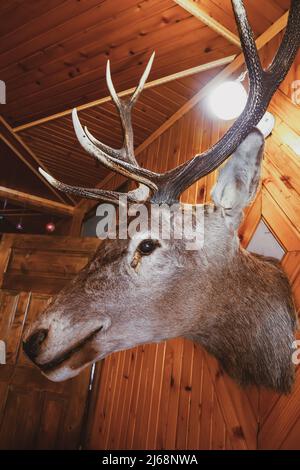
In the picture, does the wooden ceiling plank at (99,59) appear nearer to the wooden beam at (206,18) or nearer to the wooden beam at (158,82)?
the wooden beam at (206,18)

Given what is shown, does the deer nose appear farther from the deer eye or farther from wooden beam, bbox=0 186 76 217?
wooden beam, bbox=0 186 76 217

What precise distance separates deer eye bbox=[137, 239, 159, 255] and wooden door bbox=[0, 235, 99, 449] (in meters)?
1.85

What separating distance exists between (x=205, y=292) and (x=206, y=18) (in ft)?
7.54

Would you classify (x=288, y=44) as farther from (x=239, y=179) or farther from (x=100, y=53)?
(x=100, y=53)

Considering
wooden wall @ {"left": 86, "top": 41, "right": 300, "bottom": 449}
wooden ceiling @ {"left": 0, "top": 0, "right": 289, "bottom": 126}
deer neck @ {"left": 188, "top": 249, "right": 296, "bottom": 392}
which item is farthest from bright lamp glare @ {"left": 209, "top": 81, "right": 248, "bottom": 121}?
deer neck @ {"left": 188, "top": 249, "right": 296, "bottom": 392}

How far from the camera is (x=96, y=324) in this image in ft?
4.99

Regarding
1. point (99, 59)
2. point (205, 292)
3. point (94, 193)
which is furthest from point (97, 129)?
point (205, 292)

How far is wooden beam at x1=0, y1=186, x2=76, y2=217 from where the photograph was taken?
4523 millimetres

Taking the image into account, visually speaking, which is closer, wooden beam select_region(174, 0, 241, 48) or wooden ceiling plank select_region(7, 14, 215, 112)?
wooden beam select_region(174, 0, 241, 48)

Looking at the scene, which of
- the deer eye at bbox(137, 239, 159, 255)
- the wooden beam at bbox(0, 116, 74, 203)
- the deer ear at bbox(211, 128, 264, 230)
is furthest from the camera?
the wooden beam at bbox(0, 116, 74, 203)

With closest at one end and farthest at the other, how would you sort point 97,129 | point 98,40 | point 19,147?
1. point 98,40
2. point 97,129
3. point 19,147

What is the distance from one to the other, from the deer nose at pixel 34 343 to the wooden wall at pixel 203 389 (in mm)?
1275

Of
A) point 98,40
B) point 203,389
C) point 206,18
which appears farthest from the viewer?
point 98,40

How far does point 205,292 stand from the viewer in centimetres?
162
